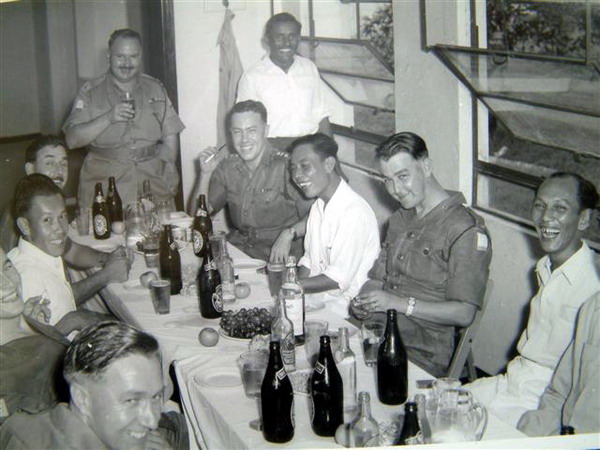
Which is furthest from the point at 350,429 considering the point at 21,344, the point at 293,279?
the point at 21,344

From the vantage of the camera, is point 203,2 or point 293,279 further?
point 203,2

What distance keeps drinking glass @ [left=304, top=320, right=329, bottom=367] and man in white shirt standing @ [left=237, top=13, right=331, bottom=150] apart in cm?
170

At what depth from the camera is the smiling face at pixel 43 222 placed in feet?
6.59

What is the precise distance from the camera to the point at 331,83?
3.28 meters

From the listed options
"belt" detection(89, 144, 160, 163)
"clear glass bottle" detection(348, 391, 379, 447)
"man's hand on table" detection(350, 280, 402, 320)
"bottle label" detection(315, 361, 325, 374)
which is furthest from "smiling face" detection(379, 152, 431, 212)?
"belt" detection(89, 144, 160, 163)

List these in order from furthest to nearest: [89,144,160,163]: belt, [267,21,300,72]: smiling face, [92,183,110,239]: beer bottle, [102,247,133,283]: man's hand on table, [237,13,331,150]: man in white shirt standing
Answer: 1. [89,144,160,163]: belt
2. [237,13,331,150]: man in white shirt standing
3. [267,21,300,72]: smiling face
4. [92,183,110,239]: beer bottle
5. [102,247,133,283]: man's hand on table

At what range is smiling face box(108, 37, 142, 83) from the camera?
10.1 ft

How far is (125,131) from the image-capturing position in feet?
11.1

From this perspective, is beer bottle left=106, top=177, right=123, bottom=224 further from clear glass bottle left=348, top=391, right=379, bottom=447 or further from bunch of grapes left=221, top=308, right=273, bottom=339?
clear glass bottle left=348, top=391, right=379, bottom=447

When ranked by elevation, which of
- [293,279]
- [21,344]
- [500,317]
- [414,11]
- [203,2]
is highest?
[203,2]

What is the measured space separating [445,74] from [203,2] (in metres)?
1.57

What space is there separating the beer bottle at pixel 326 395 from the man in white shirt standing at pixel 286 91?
77.9 inches

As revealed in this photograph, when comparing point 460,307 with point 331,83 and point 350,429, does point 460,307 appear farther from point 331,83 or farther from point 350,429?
point 331,83

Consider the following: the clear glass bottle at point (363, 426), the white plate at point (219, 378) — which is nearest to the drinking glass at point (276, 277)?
the white plate at point (219, 378)
